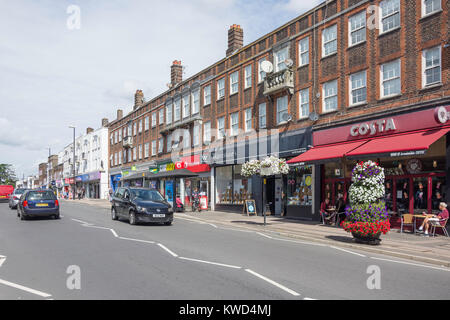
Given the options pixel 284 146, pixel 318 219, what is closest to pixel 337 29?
pixel 284 146

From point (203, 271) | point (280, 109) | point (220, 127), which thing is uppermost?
point (280, 109)

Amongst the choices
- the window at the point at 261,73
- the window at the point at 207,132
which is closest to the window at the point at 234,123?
the window at the point at 207,132

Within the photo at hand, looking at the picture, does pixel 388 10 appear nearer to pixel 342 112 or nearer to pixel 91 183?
pixel 342 112

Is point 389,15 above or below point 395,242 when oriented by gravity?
above

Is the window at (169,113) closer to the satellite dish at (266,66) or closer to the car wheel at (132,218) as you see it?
the satellite dish at (266,66)

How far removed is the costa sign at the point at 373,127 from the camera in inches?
614

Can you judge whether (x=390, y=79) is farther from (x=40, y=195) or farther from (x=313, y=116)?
(x=40, y=195)

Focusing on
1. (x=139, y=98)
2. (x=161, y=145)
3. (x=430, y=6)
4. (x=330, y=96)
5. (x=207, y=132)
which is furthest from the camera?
(x=139, y=98)

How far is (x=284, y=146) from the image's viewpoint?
2172cm

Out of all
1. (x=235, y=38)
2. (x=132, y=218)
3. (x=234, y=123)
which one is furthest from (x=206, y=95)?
(x=132, y=218)

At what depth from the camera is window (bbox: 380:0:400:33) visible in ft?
52.7

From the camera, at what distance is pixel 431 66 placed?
1468 cm

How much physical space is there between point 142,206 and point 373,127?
34.0 ft

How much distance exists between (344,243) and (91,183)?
5587 centimetres
